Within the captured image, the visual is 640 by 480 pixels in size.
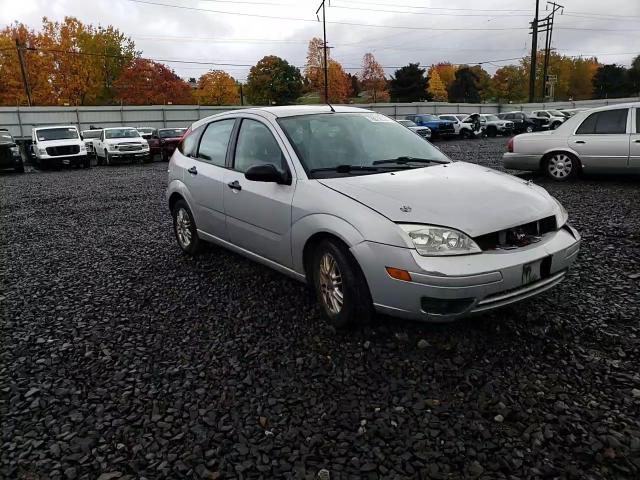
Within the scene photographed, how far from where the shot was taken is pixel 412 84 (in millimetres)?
69750

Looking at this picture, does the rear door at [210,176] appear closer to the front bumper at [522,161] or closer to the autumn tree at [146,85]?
the front bumper at [522,161]

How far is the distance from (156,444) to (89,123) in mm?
38776

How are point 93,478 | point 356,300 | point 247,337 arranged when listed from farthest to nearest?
1. point 247,337
2. point 356,300
3. point 93,478

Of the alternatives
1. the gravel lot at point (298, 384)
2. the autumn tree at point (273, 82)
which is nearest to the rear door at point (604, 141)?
the gravel lot at point (298, 384)

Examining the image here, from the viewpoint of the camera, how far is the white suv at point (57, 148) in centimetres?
2017

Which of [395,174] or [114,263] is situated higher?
[395,174]

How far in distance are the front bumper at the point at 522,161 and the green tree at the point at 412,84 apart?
62.3 metres

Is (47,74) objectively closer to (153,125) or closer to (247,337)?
(153,125)

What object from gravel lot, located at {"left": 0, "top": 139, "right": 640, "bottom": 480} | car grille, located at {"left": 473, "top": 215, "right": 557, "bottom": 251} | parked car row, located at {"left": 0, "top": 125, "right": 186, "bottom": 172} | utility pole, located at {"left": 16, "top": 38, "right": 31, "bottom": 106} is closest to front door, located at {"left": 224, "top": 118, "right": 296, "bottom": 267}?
gravel lot, located at {"left": 0, "top": 139, "right": 640, "bottom": 480}

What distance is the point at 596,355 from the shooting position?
312 centimetres

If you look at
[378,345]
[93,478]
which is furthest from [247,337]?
[93,478]

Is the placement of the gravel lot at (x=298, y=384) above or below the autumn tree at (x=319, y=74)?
below

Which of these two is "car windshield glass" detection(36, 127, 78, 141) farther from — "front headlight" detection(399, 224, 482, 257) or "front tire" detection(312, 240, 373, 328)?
"front headlight" detection(399, 224, 482, 257)

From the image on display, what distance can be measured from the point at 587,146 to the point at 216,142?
7.74 metres
